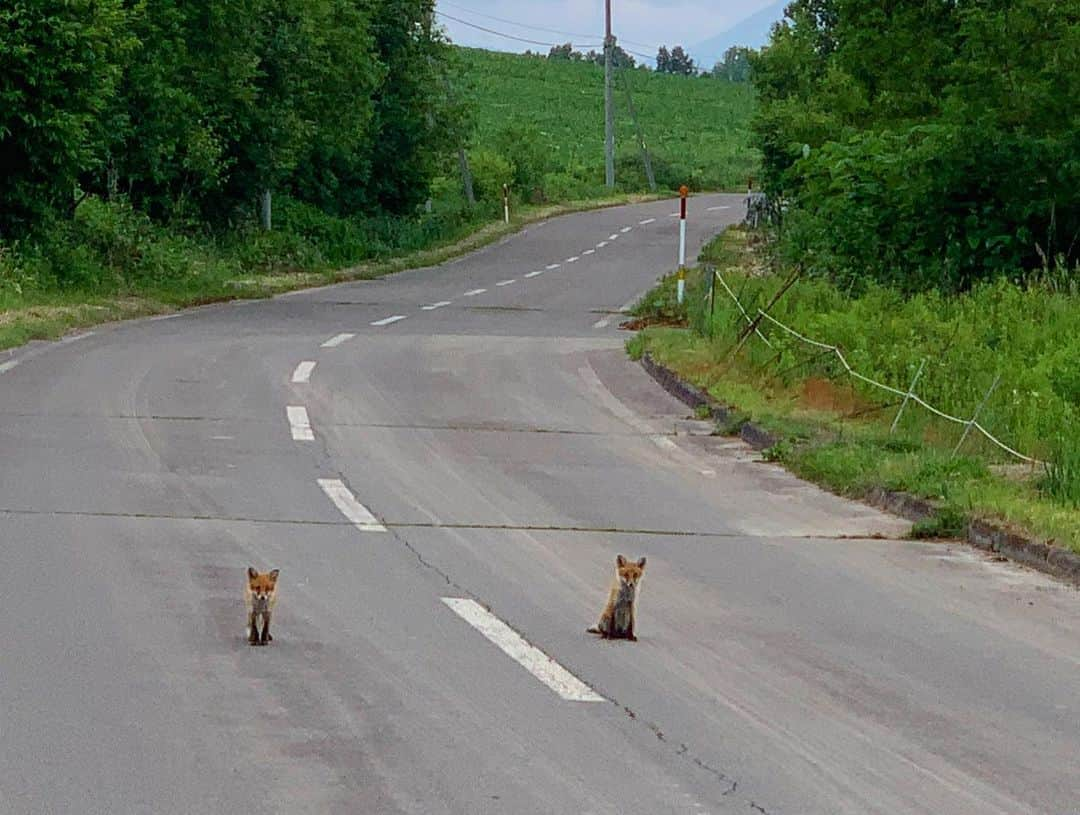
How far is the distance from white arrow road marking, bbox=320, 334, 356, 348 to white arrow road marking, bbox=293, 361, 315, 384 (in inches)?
83.1

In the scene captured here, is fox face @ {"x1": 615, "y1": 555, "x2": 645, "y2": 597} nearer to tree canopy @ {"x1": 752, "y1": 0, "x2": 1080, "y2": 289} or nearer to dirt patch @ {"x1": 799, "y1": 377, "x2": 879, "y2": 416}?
dirt patch @ {"x1": 799, "y1": 377, "x2": 879, "y2": 416}

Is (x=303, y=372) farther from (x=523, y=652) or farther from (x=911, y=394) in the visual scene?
(x=523, y=652)

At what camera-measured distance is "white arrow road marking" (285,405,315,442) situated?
45.6 ft

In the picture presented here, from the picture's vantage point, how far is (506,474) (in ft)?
41.2

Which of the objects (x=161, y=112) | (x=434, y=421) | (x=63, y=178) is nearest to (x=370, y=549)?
(x=434, y=421)

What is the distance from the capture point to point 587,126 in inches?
4412

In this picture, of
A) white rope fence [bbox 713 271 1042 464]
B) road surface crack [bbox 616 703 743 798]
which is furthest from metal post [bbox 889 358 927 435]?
road surface crack [bbox 616 703 743 798]

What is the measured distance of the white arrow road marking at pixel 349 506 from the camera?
10.3 m

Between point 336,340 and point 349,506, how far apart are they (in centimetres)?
1150

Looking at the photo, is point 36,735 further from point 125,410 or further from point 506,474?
point 125,410

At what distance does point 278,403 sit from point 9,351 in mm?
5230

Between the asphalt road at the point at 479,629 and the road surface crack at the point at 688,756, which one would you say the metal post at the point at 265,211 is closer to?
the asphalt road at the point at 479,629

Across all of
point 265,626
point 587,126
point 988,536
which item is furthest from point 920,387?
point 587,126

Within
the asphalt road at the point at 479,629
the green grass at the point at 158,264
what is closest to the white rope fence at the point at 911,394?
the asphalt road at the point at 479,629
